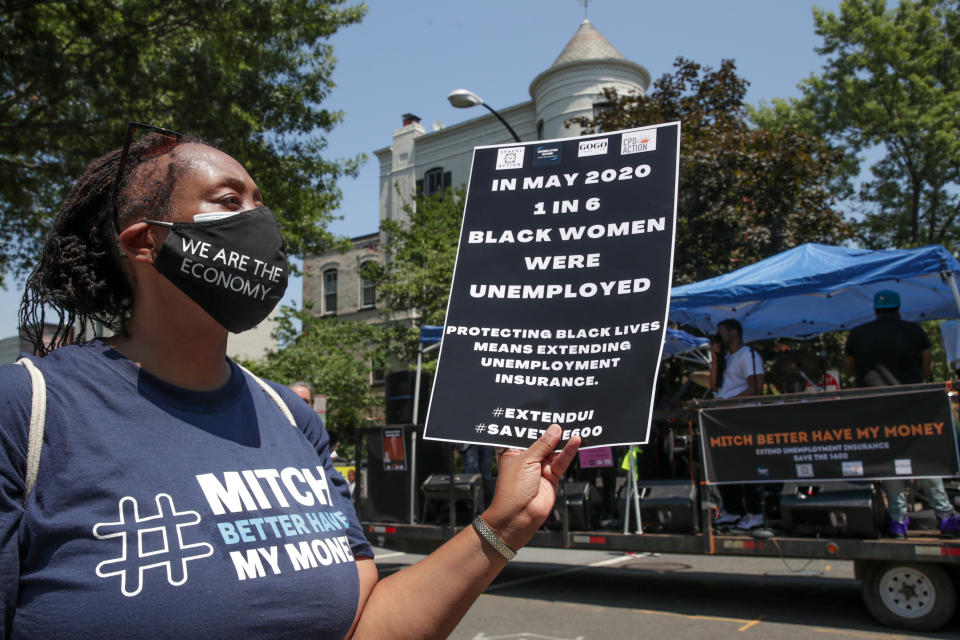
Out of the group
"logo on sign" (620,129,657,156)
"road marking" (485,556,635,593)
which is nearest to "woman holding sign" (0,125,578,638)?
"logo on sign" (620,129,657,156)

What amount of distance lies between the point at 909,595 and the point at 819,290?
118 inches

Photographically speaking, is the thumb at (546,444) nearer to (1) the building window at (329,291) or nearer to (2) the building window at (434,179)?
(2) the building window at (434,179)

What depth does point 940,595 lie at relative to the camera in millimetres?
6195

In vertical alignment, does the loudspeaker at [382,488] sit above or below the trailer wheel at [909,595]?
above

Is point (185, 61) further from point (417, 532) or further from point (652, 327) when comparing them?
point (652, 327)

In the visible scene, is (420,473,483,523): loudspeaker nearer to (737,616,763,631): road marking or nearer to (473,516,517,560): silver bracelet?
(737,616,763,631): road marking

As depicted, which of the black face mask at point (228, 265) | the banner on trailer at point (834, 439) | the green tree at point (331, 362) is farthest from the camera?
the green tree at point (331, 362)

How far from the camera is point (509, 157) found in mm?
2566

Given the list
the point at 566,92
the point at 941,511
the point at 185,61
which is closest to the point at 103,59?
the point at 185,61

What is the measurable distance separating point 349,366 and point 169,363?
2458cm

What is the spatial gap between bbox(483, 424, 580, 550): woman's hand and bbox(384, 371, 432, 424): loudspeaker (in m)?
7.89

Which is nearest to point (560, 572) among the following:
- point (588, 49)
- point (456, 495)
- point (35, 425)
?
point (456, 495)

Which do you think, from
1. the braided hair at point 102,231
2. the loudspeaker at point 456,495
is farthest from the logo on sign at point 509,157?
the loudspeaker at point 456,495

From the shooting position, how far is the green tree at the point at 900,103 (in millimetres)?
21047
